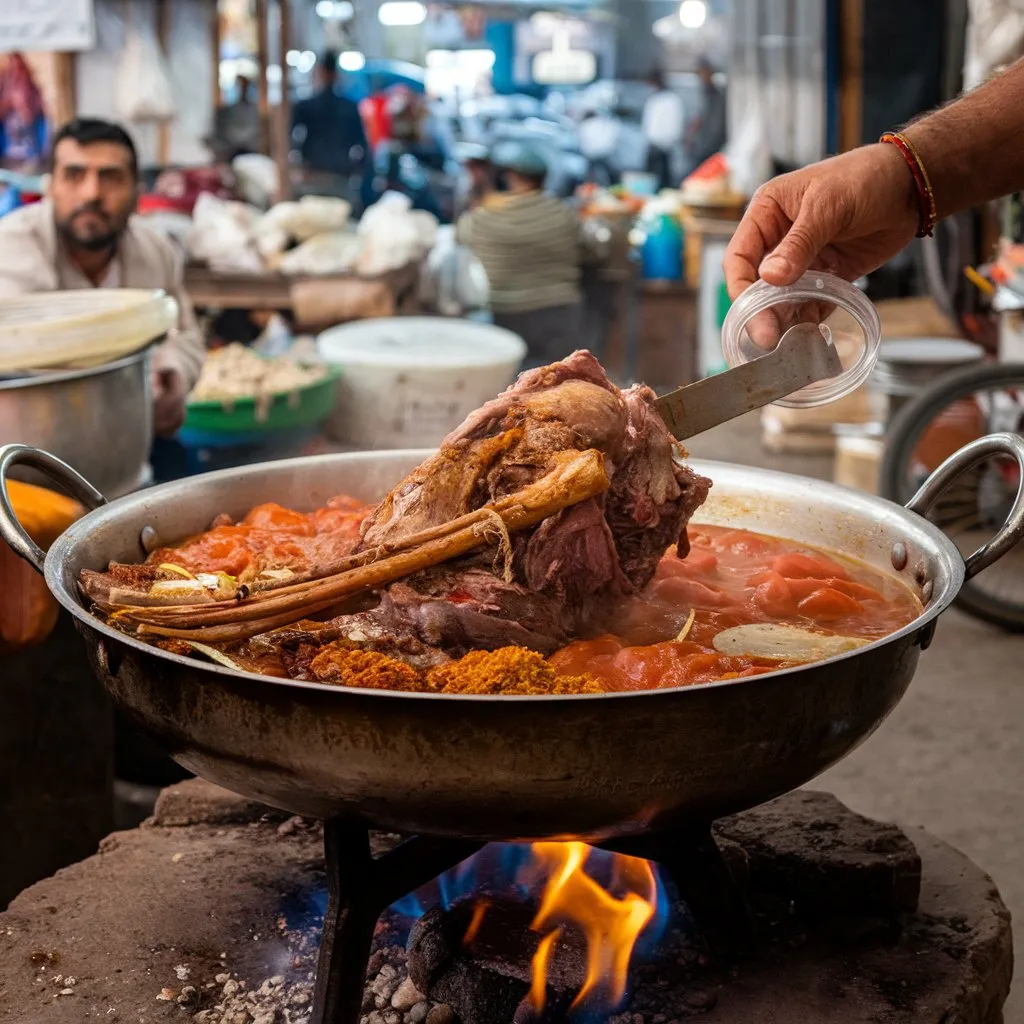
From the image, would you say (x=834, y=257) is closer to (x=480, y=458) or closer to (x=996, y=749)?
(x=480, y=458)

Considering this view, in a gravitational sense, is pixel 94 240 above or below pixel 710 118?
below

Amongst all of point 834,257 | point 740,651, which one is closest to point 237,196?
point 834,257

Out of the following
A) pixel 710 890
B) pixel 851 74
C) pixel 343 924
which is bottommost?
pixel 710 890

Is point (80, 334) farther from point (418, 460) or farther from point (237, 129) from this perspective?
point (237, 129)

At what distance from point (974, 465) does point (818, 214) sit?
60 centimetres

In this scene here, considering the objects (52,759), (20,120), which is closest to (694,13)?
(20,120)

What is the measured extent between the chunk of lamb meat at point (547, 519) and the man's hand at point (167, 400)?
3338 mm

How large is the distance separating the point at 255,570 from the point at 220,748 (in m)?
0.63

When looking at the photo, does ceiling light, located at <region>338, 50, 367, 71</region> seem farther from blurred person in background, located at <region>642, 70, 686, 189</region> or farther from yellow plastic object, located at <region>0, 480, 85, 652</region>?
yellow plastic object, located at <region>0, 480, 85, 652</region>

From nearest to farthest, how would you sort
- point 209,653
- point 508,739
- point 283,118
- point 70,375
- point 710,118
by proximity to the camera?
point 508,739, point 209,653, point 70,375, point 283,118, point 710,118

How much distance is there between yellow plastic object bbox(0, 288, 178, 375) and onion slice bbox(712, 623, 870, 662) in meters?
2.39

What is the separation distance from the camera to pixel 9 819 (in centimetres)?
356

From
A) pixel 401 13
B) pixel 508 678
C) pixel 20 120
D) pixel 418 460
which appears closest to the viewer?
pixel 508 678

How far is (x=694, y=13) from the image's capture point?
23125mm
